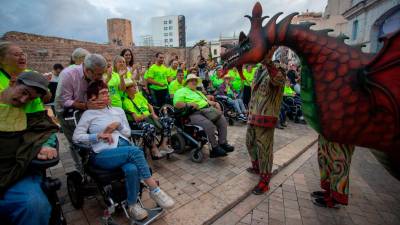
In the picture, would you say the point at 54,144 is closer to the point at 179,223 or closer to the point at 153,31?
the point at 179,223

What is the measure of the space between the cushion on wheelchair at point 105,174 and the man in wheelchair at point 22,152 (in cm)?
42

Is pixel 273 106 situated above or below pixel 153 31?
below

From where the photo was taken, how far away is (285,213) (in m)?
2.73

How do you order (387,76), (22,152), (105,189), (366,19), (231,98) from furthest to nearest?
(366,19)
(231,98)
(105,189)
(22,152)
(387,76)

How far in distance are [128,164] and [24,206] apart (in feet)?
2.88

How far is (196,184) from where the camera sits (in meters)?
3.25

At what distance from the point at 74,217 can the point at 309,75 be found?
2793 mm

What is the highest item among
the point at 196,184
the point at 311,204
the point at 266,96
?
the point at 266,96

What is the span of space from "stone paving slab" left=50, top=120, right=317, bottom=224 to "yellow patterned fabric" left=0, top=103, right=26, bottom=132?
3.98 feet

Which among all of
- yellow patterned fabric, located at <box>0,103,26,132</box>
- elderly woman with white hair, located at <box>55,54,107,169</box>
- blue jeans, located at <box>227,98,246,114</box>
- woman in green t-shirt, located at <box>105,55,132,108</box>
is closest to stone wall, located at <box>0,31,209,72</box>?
blue jeans, located at <box>227,98,246,114</box>

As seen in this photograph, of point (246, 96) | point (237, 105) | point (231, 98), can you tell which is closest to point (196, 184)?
point (237, 105)

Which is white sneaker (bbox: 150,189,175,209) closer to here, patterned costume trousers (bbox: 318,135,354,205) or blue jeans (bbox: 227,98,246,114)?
patterned costume trousers (bbox: 318,135,354,205)

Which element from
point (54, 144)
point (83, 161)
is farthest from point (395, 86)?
point (83, 161)

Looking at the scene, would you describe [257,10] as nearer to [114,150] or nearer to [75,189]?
[114,150]
